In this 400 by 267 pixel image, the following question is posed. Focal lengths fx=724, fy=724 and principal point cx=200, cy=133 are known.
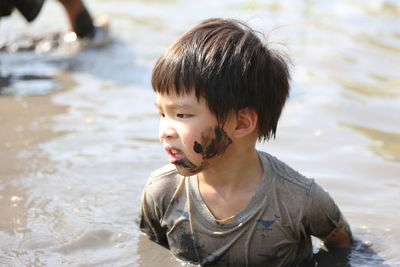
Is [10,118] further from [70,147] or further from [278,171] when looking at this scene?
[278,171]

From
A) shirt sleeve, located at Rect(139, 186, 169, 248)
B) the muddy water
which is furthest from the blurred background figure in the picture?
shirt sleeve, located at Rect(139, 186, 169, 248)

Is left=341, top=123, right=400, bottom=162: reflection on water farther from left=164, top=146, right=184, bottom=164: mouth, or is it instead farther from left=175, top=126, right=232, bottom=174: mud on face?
left=164, top=146, right=184, bottom=164: mouth

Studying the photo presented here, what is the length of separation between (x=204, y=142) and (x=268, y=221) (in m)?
0.42

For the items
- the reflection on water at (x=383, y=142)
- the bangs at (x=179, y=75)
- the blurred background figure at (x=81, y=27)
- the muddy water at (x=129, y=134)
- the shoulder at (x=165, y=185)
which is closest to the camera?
the bangs at (x=179, y=75)

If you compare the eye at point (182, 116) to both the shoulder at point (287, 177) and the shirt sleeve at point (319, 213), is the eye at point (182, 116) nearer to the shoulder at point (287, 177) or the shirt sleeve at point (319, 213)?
the shoulder at point (287, 177)

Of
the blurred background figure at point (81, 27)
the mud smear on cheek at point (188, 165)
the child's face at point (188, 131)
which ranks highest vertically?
the child's face at point (188, 131)

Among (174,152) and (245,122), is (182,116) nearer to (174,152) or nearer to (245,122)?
(174,152)

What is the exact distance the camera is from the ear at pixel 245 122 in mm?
2834

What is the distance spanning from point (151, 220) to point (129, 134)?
4.70 feet

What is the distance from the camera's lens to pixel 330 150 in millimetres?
4340

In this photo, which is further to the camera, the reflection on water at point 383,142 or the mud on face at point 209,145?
the reflection on water at point 383,142

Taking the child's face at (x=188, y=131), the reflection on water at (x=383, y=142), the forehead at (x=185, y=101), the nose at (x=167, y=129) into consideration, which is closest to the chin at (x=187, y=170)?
the child's face at (x=188, y=131)

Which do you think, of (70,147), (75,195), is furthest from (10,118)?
(75,195)

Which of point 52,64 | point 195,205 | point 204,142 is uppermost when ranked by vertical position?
point 204,142
